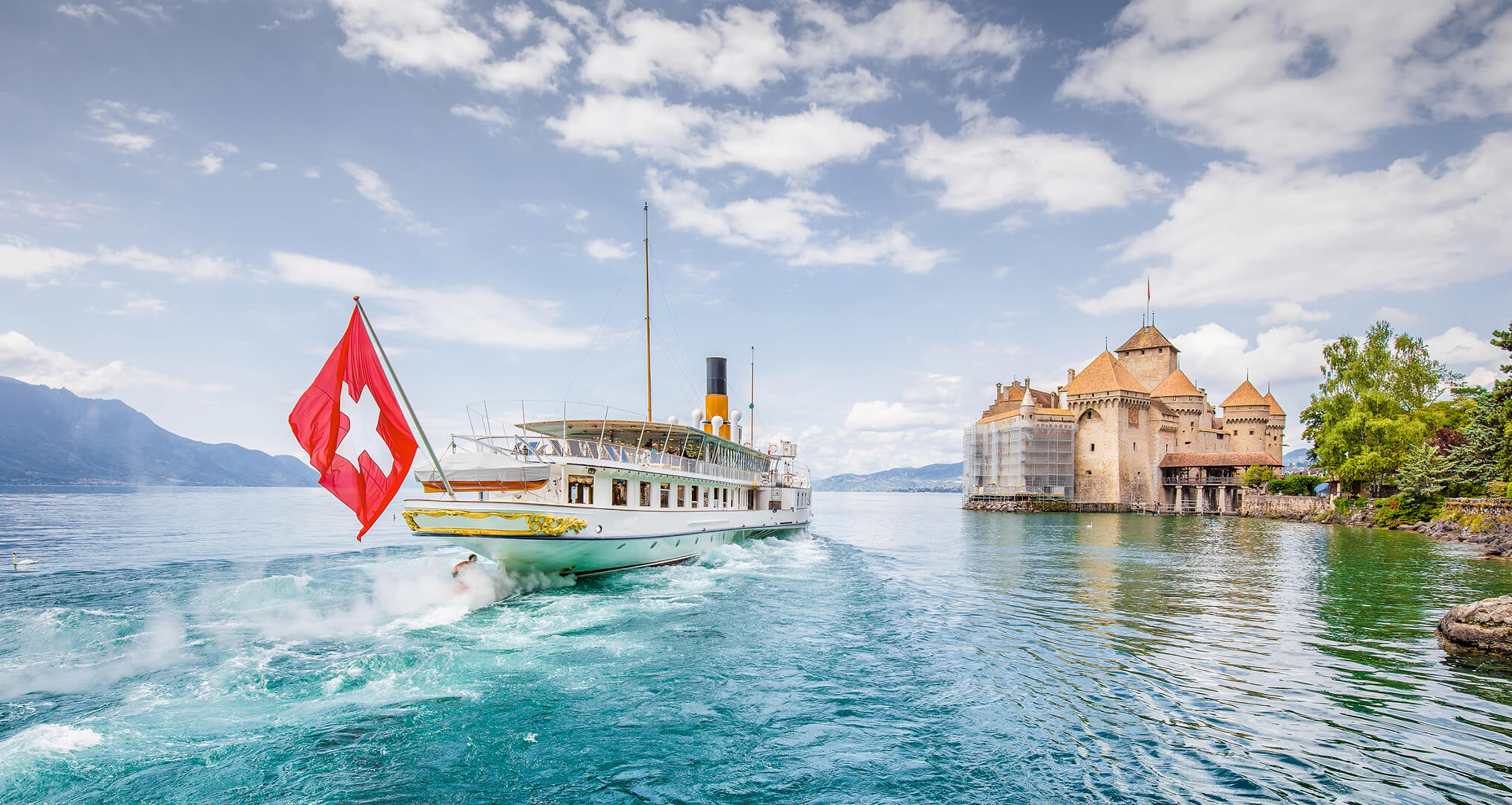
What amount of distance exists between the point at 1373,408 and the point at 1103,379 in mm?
27022

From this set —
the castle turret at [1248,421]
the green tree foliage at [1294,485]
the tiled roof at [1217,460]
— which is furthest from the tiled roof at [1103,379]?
the green tree foliage at [1294,485]

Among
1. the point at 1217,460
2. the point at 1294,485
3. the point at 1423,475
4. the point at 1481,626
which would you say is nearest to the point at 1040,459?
the point at 1217,460

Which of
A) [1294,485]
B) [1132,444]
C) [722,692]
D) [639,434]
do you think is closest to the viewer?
[722,692]

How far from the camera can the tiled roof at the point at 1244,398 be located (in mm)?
87062

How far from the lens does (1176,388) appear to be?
9000cm

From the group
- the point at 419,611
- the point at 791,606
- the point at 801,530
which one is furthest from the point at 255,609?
the point at 801,530

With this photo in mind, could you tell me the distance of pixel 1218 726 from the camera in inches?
368

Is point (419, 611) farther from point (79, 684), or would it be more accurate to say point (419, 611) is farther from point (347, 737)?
point (347, 737)

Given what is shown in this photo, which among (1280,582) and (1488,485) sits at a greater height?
(1488,485)

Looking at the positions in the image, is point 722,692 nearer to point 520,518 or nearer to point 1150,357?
point 520,518

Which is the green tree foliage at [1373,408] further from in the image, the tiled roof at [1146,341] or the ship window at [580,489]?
the ship window at [580,489]

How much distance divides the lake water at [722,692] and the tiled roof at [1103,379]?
63.4 metres

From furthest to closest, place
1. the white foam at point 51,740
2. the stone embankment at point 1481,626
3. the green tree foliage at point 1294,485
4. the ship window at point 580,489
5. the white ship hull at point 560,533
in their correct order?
the green tree foliage at point 1294,485 < the ship window at point 580,489 < the white ship hull at point 560,533 < the stone embankment at point 1481,626 < the white foam at point 51,740

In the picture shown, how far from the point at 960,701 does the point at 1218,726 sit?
3315mm
